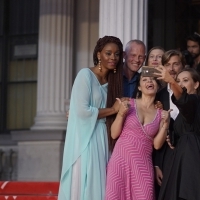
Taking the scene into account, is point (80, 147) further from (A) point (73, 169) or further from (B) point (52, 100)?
(B) point (52, 100)

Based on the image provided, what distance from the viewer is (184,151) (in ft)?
24.6

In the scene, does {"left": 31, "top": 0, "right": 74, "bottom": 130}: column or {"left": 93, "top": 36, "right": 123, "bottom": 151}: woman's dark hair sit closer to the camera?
{"left": 93, "top": 36, "right": 123, "bottom": 151}: woman's dark hair

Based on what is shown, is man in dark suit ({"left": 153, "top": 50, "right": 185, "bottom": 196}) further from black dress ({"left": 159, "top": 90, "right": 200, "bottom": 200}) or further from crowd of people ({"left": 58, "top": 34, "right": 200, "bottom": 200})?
black dress ({"left": 159, "top": 90, "right": 200, "bottom": 200})

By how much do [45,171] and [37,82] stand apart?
5.87 ft

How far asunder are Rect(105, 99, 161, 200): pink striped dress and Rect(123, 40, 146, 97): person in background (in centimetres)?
56

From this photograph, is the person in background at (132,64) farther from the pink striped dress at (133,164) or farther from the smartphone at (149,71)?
the smartphone at (149,71)

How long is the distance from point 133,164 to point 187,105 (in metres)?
0.79

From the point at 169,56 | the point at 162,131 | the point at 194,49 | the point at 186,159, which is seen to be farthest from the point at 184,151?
the point at 194,49

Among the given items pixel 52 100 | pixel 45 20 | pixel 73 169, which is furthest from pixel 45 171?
pixel 73 169

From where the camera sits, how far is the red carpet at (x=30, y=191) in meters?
10.9

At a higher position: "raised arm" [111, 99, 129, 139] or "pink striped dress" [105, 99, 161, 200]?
"raised arm" [111, 99, 129, 139]

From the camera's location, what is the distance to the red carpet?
10.9 meters

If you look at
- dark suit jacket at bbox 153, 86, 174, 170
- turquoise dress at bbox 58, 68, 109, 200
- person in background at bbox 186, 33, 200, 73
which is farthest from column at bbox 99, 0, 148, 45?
turquoise dress at bbox 58, 68, 109, 200

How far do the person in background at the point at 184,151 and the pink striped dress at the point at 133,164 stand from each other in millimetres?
186
